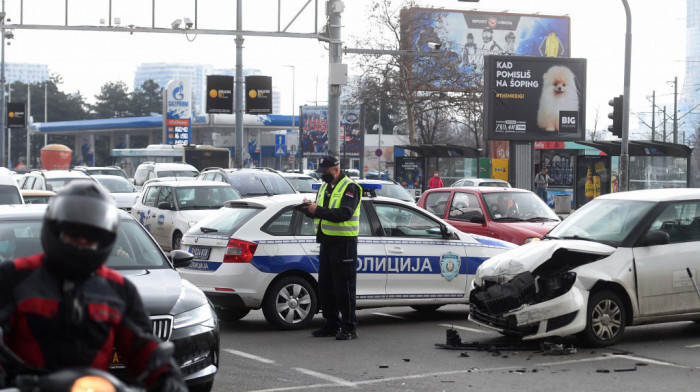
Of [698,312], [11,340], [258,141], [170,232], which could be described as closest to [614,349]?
[698,312]

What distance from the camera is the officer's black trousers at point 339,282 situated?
1070 cm

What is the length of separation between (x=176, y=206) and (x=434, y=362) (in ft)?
39.8

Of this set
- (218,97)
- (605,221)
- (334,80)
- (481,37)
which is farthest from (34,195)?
(481,37)

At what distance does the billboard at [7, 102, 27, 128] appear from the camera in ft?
179

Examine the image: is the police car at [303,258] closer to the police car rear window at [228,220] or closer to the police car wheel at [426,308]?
the police car rear window at [228,220]

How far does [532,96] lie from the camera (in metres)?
31.6

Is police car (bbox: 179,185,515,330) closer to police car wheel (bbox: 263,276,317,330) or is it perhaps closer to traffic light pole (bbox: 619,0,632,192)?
police car wheel (bbox: 263,276,317,330)

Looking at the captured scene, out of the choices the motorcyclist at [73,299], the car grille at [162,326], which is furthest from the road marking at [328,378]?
the motorcyclist at [73,299]

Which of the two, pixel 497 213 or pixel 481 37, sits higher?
pixel 481 37

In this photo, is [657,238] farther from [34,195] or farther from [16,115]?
[16,115]

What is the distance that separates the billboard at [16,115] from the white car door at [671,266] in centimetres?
4827

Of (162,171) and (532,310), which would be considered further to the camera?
(162,171)

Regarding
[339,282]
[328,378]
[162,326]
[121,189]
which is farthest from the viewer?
[121,189]

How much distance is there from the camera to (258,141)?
278 feet
